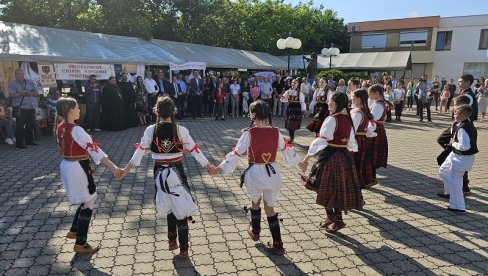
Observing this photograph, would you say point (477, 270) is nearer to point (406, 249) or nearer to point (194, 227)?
point (406, 249)

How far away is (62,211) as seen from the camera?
4902 millimetres

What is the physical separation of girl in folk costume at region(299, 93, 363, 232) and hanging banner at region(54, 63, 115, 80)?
30.9 feet

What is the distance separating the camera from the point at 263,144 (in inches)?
142

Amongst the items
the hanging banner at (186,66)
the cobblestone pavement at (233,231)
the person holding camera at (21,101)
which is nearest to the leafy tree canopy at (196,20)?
the hanging banner at (186,66)

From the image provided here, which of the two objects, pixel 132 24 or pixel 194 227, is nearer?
pixel 194 227

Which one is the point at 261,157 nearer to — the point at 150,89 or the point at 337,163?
the point at 337,163

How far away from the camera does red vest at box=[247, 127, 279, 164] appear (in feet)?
11.9

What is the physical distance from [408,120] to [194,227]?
44.3 ft

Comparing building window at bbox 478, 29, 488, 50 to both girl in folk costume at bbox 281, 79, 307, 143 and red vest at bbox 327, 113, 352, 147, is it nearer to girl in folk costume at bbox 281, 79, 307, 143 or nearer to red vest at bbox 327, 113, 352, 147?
girl in folk costume at bbox 281, 79, 307, 143

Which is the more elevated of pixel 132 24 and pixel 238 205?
pixel 132 24

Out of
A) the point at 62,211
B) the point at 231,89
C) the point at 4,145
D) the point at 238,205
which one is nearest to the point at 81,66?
the point at 4,145

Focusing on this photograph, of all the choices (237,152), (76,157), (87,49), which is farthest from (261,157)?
(87,49)

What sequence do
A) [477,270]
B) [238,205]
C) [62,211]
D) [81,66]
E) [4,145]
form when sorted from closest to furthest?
1. [477,270]
2. [62,211]
3. [238,205]
4. [4,145]
5. [81,66]

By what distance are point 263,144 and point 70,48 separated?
33.7 feet
